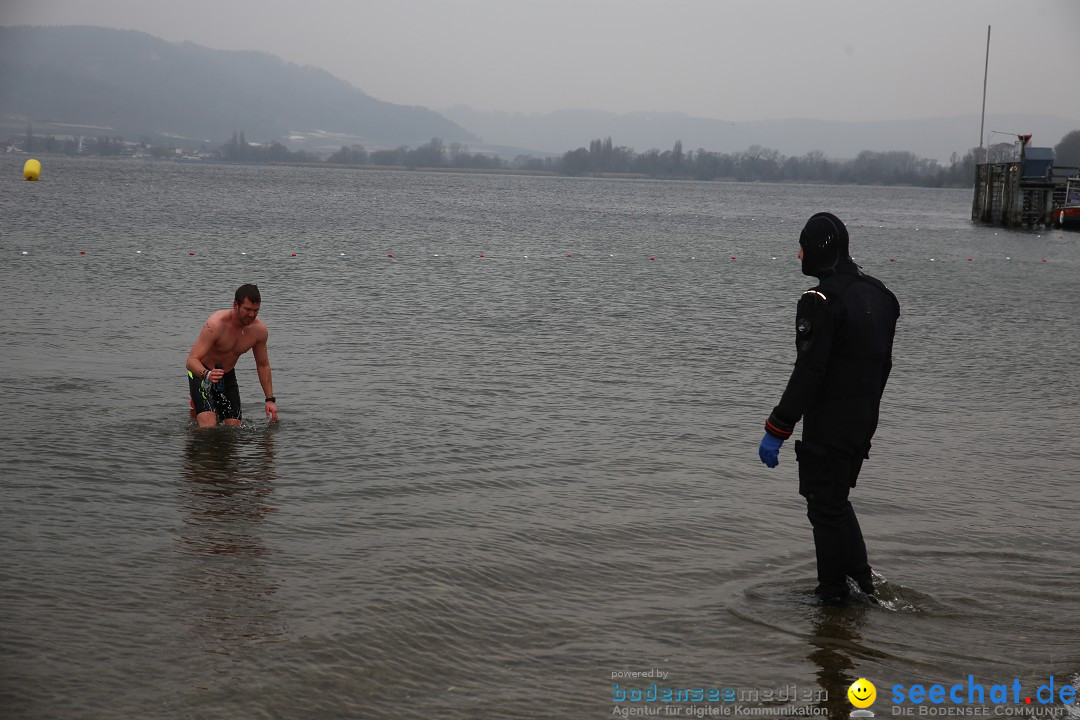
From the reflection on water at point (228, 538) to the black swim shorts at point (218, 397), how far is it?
0.17m

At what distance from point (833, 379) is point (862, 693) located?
4.85ft

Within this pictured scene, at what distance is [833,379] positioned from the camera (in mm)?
5059

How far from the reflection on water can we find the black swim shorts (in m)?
0.17

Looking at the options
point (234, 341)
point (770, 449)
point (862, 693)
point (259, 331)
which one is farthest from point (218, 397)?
point (862, 693)

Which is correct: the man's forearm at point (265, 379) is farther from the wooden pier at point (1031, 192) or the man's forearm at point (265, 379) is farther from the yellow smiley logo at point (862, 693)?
the wooden pier at point (1031, 192)

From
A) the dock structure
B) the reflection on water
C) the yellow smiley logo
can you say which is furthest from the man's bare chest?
the dock structure

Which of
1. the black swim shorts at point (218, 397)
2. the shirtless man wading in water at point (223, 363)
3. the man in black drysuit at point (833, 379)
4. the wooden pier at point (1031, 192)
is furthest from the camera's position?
the wooden pier at point (1031, 192)

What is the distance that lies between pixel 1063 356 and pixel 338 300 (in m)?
12.0

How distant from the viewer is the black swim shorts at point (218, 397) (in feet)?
29.3

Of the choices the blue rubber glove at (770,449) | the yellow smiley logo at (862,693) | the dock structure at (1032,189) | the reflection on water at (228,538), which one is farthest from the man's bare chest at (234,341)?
the dock structure at (1032,189)

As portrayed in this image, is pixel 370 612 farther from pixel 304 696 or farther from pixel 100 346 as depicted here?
pixel 100 346

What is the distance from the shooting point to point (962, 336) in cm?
1680

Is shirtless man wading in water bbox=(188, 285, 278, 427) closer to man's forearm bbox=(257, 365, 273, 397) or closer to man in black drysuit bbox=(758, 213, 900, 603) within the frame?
man's forearm bbox=(257, 365, 273, 397)

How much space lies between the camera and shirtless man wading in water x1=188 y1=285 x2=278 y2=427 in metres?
8.66
